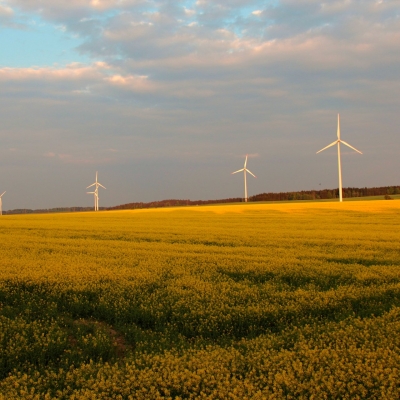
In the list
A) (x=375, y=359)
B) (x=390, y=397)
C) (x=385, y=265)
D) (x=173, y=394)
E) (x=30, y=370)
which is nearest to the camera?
(x=390, y=397)

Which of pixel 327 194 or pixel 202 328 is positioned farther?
pixel 327 194

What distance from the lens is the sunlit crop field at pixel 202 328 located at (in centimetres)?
600

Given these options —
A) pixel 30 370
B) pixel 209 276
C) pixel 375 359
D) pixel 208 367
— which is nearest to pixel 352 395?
pixel 375 359

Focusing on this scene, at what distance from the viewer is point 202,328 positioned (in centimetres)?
848

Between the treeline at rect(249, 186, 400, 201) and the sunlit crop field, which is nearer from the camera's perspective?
the sunlit crop field

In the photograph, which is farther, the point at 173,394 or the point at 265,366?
the point at 265,366

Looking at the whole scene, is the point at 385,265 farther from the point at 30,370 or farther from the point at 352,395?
the point at 30,370

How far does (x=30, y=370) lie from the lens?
680cm

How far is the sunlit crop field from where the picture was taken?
6.00 metres

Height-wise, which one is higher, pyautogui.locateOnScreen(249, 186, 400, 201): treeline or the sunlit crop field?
pyautogui.locateOnScreen(249, 186, 400, 201): treeline

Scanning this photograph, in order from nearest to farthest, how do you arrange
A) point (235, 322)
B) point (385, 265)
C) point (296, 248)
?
1. point (235, 322)
2. point (385, 265)
3. point (296, 248)

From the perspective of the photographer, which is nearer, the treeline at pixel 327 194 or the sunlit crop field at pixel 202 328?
the sunlit crop field at pixel 202 328

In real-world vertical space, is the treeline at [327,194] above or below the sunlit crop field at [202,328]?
above

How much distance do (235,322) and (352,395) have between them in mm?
3421
